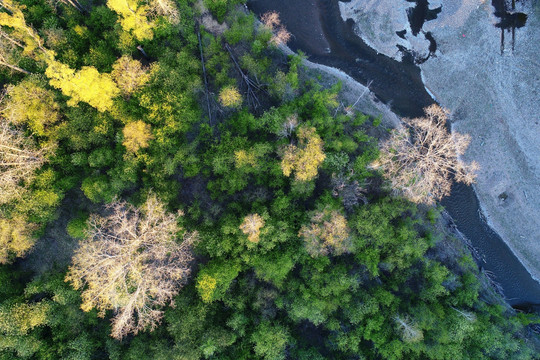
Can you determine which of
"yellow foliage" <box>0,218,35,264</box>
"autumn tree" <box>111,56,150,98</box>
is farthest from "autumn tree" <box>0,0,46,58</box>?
"yellow foliage" <box>0,218,35,264</box>

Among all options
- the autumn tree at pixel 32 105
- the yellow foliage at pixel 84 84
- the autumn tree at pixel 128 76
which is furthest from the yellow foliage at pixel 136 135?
the autumn tree at pixel 32 105

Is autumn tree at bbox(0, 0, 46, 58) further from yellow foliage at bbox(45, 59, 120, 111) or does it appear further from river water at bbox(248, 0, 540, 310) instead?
river water at bbox(248, 0, 540, 310)

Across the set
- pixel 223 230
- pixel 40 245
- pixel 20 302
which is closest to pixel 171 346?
pixel 223 230

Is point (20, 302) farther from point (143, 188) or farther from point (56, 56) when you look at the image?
point (56, 56)

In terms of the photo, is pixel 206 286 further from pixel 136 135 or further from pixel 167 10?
pixel 167 10

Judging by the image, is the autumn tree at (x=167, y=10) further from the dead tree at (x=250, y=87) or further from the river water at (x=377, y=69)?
the river water at (x=377, y=69)
